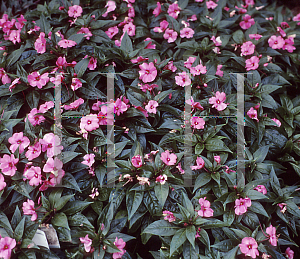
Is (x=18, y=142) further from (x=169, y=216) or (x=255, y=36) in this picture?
(x=255, y=36)

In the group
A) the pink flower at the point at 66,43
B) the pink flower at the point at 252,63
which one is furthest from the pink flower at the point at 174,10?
the pink flower at the point at 66,43

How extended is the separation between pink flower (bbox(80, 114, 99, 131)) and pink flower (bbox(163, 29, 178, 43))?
118cm

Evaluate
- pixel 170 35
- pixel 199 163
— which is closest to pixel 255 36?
pixel 170 35

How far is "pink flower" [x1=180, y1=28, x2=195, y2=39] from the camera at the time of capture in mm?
2586

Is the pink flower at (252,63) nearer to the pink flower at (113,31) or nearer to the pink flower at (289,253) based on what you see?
the pink flower at (113,31)

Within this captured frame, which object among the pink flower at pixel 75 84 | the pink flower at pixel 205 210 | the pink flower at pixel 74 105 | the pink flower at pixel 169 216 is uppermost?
the pink flower at pixel 75 84

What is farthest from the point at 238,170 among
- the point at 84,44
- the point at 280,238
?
the point at 84,44

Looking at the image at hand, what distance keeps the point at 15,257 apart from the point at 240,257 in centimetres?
143

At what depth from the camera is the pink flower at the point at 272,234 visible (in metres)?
1.75

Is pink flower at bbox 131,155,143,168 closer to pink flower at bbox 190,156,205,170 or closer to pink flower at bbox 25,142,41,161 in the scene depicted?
pink flower at bbox 190,156,205,170

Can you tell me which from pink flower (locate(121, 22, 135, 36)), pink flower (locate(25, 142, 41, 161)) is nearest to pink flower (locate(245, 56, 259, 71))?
pink flower (locate(121, 22, 135, 36))

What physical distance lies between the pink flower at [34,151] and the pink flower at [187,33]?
1.68m

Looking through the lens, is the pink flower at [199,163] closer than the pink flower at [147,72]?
Yes

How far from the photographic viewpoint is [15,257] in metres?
1.64
